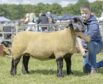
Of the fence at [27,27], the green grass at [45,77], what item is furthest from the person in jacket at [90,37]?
the fence at [27,27]

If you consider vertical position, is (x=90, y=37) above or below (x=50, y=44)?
above

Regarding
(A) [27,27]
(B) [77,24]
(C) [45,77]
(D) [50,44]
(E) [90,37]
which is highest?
(B) [77,24]

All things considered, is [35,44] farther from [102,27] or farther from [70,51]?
[102,27]

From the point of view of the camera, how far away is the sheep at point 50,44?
348 inches

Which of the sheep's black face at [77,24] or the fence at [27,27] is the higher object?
the sheep's black face at [77,24]

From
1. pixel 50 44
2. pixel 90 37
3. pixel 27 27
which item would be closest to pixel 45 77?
pixel 50 44

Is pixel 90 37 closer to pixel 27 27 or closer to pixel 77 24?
pixel 77 24

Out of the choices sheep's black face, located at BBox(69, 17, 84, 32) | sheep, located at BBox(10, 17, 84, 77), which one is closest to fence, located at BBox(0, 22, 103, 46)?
sheep, located at BBox(10, 17, 84, 77)

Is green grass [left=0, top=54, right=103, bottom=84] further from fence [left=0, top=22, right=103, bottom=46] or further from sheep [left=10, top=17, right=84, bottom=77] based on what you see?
fence [left=0, top=22, right=103, bottom=46]

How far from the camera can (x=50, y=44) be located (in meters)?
8.97

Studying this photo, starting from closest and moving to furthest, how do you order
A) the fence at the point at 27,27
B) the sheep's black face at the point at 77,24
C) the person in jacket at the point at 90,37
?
the sheep's black face at the point at 77,24
the person in jacket at the point at 90,37
the fence at the point at 27,27

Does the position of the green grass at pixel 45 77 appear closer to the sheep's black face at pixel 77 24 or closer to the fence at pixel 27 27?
the sheep's black face at pixel 77 24

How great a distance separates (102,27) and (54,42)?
856 centimetres

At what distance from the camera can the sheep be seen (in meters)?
8.84
